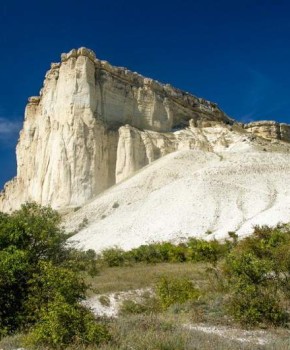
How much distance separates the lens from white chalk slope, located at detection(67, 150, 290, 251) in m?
41.7

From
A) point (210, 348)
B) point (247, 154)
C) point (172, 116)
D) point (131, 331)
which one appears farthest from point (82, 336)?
point (172, 116)

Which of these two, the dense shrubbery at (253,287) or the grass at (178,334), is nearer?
the grass at (178,334)

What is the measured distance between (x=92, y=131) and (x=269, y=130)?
41588 mm

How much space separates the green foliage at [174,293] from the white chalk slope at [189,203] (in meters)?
20.5

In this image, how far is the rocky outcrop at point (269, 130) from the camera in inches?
3678

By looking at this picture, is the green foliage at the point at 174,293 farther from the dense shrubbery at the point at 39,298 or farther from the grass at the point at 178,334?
the dense shrubbery at the point at 39,298

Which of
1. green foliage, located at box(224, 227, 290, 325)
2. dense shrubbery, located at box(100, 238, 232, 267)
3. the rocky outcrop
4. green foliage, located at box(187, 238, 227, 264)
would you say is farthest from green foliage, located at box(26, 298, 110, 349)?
the rocky outcrop

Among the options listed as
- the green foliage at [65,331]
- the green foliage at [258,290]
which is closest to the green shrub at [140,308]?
the green foliage at [258,290]

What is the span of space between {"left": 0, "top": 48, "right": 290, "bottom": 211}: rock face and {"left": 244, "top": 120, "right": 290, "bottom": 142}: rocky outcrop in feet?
46.9

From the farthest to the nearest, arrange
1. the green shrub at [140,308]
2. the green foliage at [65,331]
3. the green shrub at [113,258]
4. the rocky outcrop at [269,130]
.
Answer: the rocky outcrop at [269,130]
the green shrub at [113,258]
the green shrub at [140,308]
the green foliage at [65,331]

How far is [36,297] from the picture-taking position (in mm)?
12234

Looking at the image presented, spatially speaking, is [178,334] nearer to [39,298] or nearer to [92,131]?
[39,298]

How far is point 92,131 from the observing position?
64250mm

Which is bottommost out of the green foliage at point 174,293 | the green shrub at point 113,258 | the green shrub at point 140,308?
the green shrub at point 140,308
